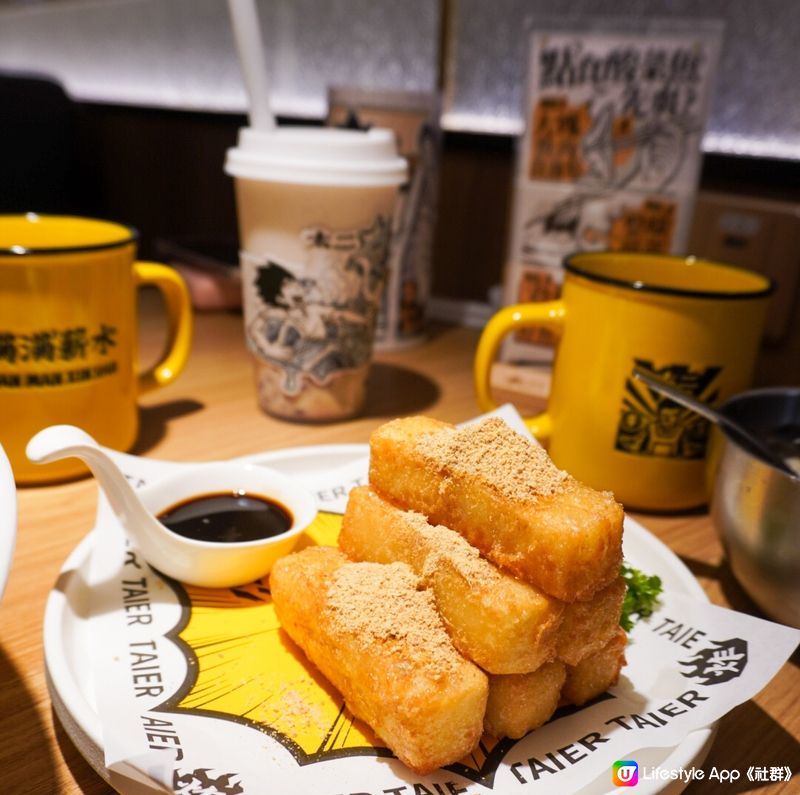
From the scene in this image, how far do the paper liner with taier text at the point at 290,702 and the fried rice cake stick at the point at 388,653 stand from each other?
24 millimetres

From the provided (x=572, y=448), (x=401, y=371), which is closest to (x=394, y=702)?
(x=572, y=448)

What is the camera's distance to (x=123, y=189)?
2.78 meters

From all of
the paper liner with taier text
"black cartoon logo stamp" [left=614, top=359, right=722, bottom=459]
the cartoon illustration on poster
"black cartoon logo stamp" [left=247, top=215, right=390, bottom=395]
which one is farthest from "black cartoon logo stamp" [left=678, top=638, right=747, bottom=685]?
the cartoon illustration on poster

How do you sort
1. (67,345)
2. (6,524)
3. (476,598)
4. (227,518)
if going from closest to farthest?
(6,524) < (476,598) < (227,518) < (67,345)

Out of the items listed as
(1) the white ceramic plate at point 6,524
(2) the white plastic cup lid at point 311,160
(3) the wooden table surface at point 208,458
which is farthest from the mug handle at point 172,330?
(1) the white ceramic plate at point 6,524

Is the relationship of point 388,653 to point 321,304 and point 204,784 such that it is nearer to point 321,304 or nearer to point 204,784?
point 204,784

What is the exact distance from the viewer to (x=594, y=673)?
600 millimetres

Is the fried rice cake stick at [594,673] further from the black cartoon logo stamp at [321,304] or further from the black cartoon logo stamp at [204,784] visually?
the black cartoon logo stamp at [321,304]

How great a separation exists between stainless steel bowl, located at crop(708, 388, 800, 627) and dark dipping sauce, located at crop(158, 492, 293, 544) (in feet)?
1.52

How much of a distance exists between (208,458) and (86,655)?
1.52 ft

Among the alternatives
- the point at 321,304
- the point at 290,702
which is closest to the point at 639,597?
the point at 290,702

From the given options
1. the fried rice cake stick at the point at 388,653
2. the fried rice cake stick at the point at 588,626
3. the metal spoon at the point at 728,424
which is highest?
the metal spoon at the point at 728,424

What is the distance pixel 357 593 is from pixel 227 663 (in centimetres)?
13

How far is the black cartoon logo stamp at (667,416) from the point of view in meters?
0.90
